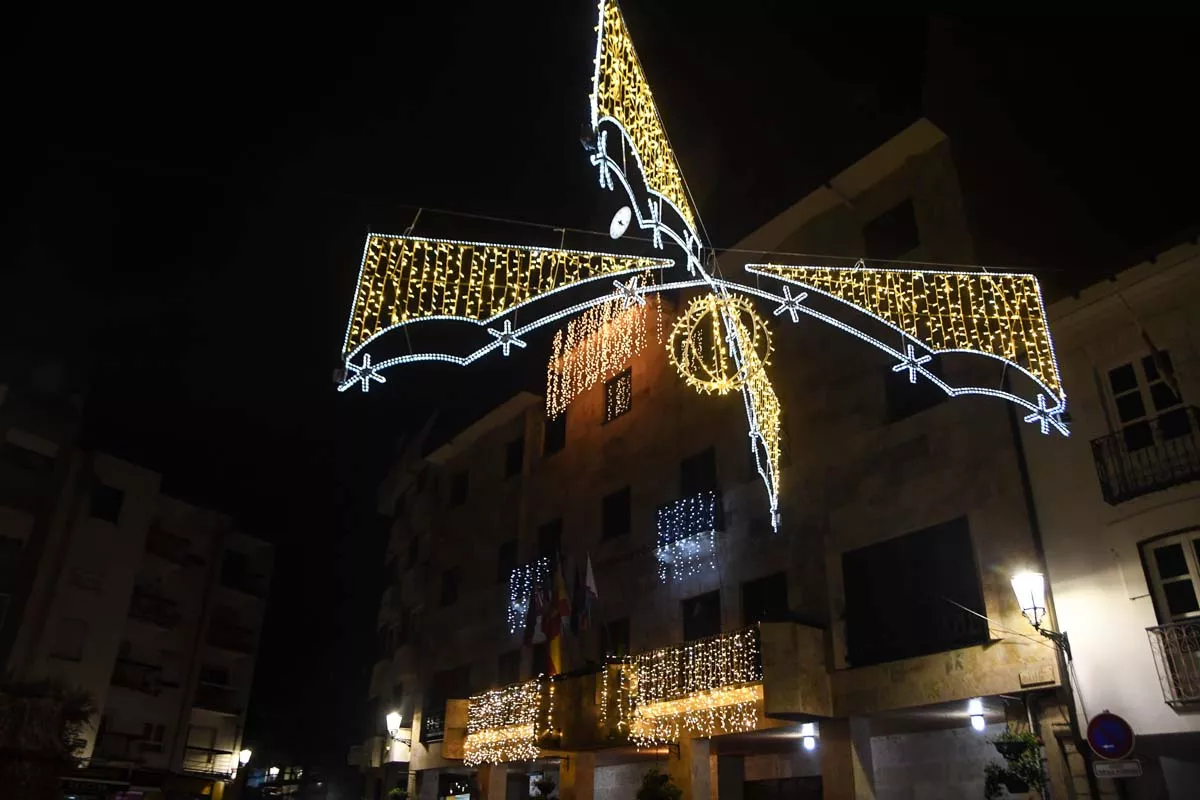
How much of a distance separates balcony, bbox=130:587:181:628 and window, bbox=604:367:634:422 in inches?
983

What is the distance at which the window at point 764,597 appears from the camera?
18.1 m

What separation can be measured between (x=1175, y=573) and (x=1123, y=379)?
316 cm

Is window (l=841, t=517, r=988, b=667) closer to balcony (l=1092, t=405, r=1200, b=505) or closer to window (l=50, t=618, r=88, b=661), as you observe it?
balcony (l=1092, t=405, r=1200, b=505)

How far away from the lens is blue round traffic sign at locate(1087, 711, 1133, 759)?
32.9 ft

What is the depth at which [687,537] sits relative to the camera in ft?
67.0

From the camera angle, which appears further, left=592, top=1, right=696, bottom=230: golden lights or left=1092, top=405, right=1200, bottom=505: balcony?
left=1092, top=405, right=1200, bottom=505: balcony

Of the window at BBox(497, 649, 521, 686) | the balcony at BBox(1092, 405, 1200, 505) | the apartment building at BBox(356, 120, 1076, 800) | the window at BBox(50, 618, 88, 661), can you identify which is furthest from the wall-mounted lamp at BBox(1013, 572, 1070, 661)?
the window at BBox(50, 618, 88, 661)

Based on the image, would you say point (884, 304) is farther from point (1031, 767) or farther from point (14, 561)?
point (14, 561)

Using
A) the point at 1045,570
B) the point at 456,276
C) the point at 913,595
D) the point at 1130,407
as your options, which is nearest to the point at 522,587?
the point at 913,595

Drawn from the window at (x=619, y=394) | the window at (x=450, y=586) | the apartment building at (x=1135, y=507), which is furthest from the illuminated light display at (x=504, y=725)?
the apartment building at (x=1135, y=507)

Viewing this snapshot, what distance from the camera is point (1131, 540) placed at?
12695 mm

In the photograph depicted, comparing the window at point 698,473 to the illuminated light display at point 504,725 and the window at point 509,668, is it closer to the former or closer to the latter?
the illuminated light display at point 504,725

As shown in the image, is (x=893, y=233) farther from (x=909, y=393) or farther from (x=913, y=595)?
(x=913, y=595)

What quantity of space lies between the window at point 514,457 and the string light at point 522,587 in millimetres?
3757
